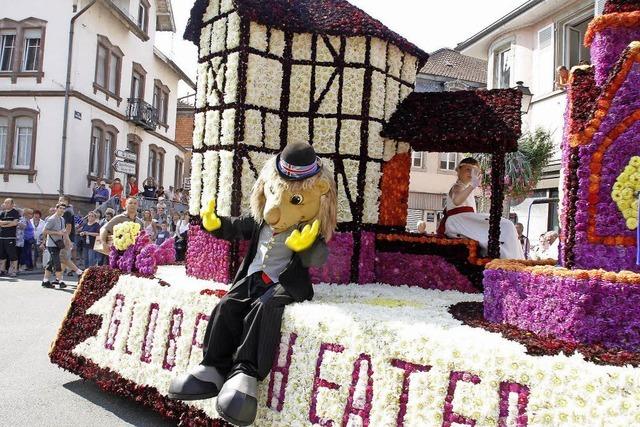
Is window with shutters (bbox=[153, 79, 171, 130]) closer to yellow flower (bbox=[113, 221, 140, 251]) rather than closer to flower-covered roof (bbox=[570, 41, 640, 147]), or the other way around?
yellow flower (bbox=[113, 221, 140, 251])

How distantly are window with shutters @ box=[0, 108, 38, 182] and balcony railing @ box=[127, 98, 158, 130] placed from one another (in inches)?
156

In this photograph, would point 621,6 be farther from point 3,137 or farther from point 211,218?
point 3,137

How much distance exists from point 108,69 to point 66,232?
10.7m

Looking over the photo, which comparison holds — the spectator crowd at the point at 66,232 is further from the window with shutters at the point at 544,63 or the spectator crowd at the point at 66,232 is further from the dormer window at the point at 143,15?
the window with shutters at the point at 544,63

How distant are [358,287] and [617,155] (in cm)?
313

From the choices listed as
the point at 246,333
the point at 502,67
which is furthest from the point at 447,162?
the point at 246,333

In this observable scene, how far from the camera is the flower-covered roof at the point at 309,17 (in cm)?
622

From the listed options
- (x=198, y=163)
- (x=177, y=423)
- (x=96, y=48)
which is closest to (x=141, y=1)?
(x=96, y=48)

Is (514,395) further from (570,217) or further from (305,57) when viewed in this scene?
(305,57)

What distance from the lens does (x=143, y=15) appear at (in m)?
24.0

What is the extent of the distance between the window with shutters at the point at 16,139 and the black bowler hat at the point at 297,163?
55.6 feet

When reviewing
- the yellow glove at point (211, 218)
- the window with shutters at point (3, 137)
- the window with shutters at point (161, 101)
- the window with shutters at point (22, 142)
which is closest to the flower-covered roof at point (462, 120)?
the yellow glove at point (211, 218)

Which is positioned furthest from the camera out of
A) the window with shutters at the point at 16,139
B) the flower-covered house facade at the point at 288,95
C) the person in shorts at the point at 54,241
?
the window with shutters at the point at 16,139

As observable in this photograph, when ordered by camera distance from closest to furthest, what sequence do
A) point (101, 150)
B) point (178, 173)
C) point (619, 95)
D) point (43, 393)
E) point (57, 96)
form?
point (619, 95)
point (43, 393)
point (57, 96)
point (101, 150)
point (178, 173)
